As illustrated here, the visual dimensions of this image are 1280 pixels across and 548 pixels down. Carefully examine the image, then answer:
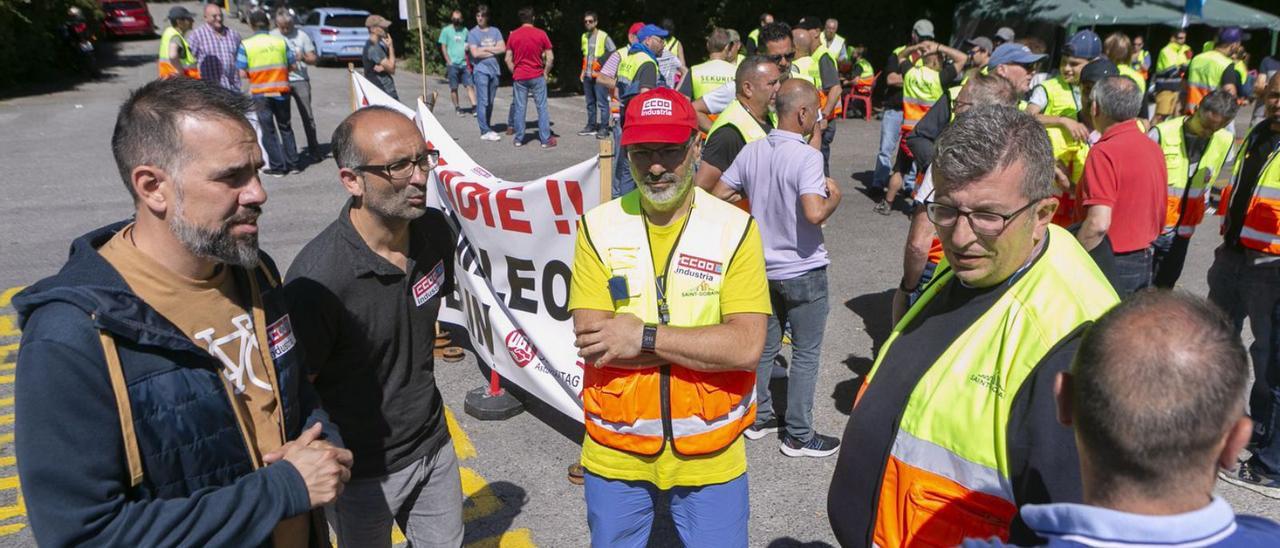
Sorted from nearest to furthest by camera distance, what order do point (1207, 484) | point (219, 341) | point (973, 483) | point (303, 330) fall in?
point (1207, 484)
point (973, 483)
point (219, 341)
point (303, 330)

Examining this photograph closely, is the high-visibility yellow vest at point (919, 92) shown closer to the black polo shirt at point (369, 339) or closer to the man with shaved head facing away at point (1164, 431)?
the black polo shirt at point (369, 339)

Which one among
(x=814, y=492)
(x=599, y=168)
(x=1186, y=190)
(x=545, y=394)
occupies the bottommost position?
(x=814, y=492)

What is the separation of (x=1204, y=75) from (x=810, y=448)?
37.6ft

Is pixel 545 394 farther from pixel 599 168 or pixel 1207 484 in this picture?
pixel 1207 484

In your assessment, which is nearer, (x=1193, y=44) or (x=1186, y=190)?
(x=1186, y=190)

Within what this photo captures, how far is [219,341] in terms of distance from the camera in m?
2.00

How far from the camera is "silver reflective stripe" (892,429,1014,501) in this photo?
177cm

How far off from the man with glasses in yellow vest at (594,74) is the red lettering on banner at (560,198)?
9.16m

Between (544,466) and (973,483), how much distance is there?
3.06 meters

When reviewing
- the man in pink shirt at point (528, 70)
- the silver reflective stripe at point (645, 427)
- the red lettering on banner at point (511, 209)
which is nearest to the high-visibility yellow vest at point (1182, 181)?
the red lettering on banner at point (511, 209)

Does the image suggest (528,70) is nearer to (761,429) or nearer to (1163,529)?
(761,429)

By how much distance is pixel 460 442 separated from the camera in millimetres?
4852

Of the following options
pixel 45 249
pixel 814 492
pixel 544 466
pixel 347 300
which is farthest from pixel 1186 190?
pixel 45 249

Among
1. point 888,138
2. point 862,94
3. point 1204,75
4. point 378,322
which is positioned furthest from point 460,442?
point 862,94
